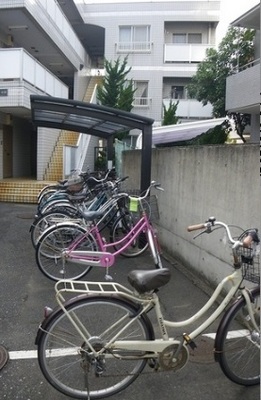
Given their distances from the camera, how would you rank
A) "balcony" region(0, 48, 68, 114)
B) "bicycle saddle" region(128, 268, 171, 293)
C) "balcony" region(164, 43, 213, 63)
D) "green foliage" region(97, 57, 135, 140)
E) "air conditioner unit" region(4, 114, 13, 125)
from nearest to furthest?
"bicycle saddle" region(128, 268, 171, 293) < "balcony" region(0, 48, 68, 114) < "air conditioner unit" region(4, 114, 13, 125) < "green foliage" region(97, 57, 135, 140) < "balcony" region(164, 43, 213, 63)

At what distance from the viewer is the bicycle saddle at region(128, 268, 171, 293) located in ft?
7.02

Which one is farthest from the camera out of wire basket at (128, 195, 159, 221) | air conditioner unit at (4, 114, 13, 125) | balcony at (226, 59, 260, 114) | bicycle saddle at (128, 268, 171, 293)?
air conditioner unit at (4, 114, 13, 125)

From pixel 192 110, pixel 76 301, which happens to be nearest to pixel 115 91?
pixel 192 110

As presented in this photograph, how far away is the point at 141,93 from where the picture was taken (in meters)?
19.8

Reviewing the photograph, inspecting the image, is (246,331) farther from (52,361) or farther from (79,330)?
(52,361)

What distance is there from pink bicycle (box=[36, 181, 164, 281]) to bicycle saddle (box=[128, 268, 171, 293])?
6.58 ft

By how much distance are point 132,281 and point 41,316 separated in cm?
168

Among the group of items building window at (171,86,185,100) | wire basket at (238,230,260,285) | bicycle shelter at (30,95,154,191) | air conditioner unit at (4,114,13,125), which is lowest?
wire basket at (238,230,260,285)

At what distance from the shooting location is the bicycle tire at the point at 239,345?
7.57 feet

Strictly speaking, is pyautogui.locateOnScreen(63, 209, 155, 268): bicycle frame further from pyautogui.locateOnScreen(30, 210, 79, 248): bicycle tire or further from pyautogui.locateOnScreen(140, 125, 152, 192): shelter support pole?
pyautogui.locateOnScreen(140, 125, 152, 192): shelter support pole

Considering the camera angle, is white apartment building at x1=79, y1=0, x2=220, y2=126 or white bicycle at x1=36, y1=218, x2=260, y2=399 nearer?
white bicycle at x1=36, y1=218, x2=260, y2=399

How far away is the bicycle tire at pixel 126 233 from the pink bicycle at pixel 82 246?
373 millimetres

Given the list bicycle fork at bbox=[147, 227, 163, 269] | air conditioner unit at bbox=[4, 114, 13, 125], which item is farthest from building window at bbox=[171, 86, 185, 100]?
bicycle fork at bbox=[147, 227, 163, 269]

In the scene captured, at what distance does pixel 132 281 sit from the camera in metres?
2.21
